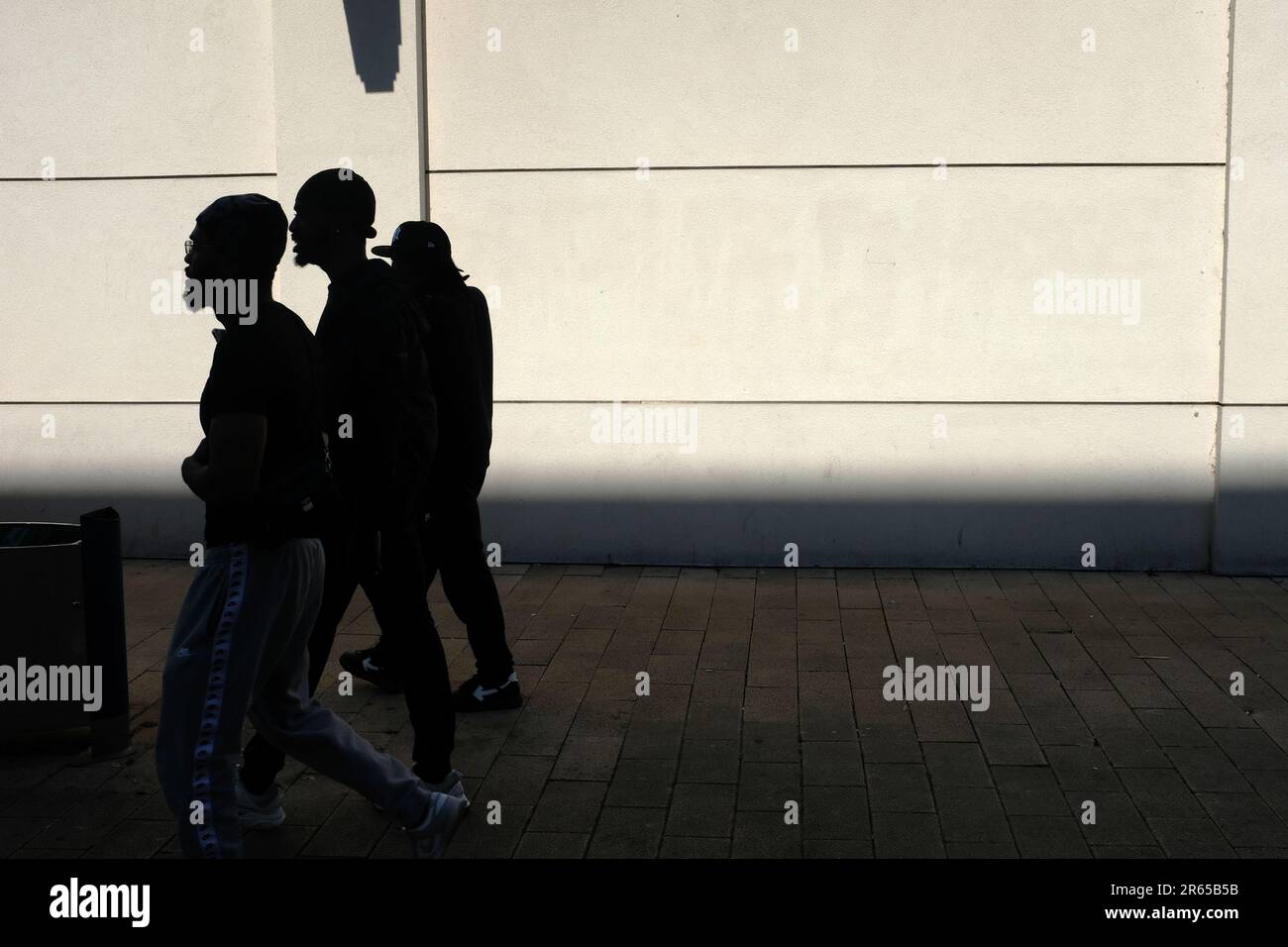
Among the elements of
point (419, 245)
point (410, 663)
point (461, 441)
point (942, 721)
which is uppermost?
point (419, 245)

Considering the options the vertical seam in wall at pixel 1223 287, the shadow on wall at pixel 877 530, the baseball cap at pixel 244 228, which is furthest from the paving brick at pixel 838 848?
the vertical seam in wall at pixel 1223 287

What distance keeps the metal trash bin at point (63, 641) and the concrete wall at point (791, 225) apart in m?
3.12

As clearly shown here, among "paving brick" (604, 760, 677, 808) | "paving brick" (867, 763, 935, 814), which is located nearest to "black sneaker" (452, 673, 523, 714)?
"paving brick" (604, 760, 677, 808)

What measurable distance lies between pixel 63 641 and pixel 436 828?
1802 mm

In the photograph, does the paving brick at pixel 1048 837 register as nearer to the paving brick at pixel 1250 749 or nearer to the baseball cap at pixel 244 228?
the paving brick at pixel 1250 749

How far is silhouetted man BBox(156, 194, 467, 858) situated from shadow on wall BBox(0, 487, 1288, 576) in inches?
167

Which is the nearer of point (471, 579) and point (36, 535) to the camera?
point (36, 535)

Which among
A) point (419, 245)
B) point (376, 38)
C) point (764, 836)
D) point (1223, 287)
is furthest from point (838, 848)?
point (376, 38)

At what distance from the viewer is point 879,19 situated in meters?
7.46

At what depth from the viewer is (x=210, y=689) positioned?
3500 millimetres

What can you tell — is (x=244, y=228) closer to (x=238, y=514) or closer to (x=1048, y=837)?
(x=238, y=514)

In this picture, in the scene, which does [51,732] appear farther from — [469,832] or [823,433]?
[823,433]

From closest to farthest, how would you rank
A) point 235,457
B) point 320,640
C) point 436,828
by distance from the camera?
point 235,457 < point 436,828 < point 320,640

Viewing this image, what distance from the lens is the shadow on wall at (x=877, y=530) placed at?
7531 mm
